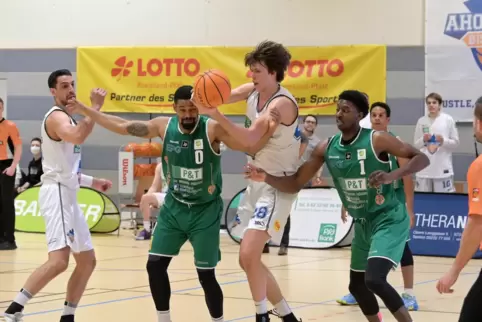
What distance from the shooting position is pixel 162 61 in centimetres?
1611

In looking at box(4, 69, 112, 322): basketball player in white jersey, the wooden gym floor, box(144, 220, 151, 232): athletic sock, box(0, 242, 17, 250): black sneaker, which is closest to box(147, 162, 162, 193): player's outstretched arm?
box(144, 220, 151, 232): athletic sock

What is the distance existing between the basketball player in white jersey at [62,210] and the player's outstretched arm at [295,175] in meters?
1.26

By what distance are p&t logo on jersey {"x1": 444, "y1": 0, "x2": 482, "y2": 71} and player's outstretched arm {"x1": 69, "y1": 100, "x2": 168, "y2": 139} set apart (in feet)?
30.2

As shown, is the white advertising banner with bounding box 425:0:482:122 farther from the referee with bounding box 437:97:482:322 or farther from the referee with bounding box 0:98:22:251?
the referee with bounding box 437:97:482:322

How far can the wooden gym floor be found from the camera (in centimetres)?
741

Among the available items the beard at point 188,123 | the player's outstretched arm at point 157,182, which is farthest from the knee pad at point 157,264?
the player's outstretched arm at point 157,182

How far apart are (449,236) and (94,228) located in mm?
6020

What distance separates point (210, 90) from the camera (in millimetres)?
5578

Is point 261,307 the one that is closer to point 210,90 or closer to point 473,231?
point 210,90

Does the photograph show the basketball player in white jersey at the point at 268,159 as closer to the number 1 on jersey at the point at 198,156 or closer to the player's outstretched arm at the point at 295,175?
the player's outstretched arm at the point at 295,175

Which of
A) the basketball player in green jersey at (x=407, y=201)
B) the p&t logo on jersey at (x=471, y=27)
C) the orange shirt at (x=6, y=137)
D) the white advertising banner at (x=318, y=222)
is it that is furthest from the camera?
the p&t logo on jersey at (x=471, y=27)

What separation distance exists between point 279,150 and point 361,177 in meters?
0.71

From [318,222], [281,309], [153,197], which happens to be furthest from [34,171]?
[281,309]

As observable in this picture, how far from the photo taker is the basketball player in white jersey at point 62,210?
6.35 metres
